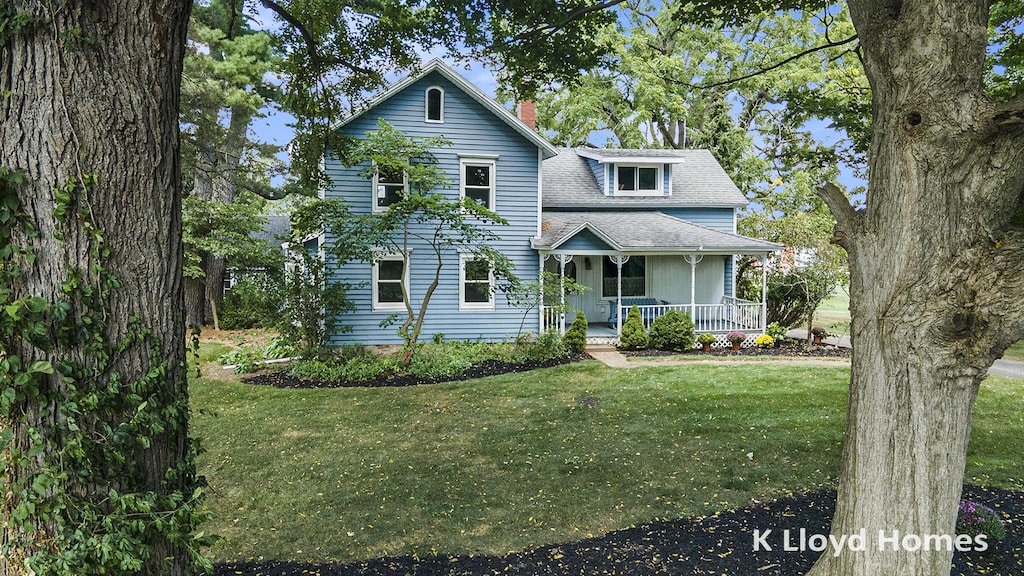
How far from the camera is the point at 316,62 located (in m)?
6.38

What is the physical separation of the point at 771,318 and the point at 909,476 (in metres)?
15.2

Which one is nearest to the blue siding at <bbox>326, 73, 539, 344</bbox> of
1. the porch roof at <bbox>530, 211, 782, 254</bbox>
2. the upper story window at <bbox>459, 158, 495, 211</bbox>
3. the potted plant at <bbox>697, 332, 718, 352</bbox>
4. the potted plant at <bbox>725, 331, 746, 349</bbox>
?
the upper story window at <bbox>459, 158, 495, 211</bbox>

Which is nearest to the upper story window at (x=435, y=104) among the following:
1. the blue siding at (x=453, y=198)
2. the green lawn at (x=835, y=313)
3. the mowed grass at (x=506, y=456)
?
the blue siding at (x=453, y=198)

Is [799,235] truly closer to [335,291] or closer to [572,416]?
[572,416]

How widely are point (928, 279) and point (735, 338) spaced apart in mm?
11689

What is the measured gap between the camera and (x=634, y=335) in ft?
44.8

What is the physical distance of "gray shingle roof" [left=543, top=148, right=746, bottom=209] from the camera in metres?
17.2

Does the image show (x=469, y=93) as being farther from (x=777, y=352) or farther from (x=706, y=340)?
(x=777, y=352)

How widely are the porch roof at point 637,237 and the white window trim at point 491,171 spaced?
1497mm

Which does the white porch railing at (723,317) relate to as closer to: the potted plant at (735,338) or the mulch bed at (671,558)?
the potted plant at (735,338)

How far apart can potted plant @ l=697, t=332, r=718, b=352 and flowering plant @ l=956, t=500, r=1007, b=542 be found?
33.2ft

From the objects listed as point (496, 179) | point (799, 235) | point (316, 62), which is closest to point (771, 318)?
point (799, 235)

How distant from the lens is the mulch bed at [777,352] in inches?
525

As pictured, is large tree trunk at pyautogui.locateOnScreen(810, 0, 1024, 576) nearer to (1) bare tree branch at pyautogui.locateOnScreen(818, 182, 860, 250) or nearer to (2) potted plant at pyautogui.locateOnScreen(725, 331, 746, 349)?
(1) bare tree branch at pyautogui.locateOnScreen(818, 182, 860, 250)
